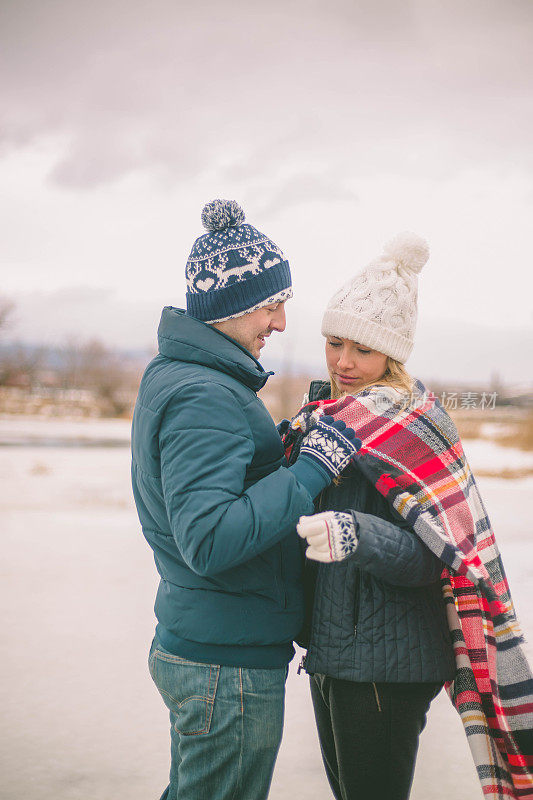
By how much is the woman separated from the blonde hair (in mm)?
49

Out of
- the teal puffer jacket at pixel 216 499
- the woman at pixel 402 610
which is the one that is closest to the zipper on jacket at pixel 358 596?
the woman at pixel 402 610

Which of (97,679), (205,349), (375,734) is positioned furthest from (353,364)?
(97,679)

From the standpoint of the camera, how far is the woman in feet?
4.37

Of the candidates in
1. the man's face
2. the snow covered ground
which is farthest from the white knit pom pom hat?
the snow covered ground

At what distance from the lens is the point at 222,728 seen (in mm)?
1231

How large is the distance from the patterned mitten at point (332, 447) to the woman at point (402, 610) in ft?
0.37

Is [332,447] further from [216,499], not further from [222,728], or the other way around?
[222,728]

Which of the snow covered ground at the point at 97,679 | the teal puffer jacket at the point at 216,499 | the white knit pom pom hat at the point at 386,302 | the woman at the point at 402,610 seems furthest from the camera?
the snow covered ground at the point at 97,679

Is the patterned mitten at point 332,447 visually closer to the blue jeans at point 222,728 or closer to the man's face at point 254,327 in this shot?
the man's face at point 254,327

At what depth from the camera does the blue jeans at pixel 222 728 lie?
4.07 feet

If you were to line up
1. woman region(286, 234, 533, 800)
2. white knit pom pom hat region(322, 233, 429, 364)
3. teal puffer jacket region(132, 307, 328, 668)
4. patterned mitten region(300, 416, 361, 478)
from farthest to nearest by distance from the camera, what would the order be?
white knit pom pom hat region(322, 233, 429, 364)
woman region(286, 234, 533, 800)
patterned mitten region(300, 416, 361, 478)
teal puffer jacket region(132, 307, 328, 668)

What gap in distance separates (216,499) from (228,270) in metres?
0.49

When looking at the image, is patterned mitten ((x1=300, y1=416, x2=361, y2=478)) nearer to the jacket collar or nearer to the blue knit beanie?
the jacket collar

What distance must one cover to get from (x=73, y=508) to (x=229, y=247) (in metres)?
5.32
